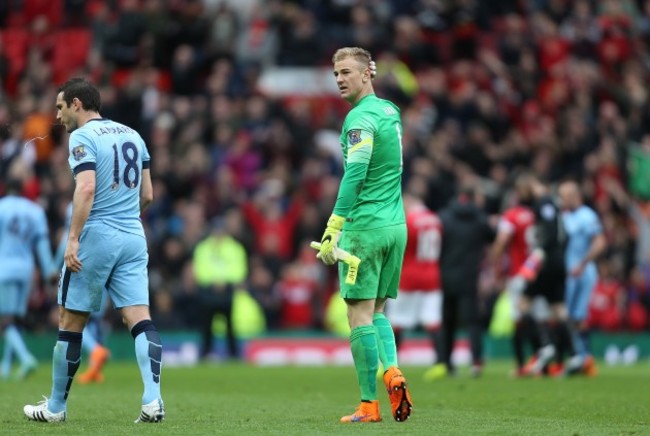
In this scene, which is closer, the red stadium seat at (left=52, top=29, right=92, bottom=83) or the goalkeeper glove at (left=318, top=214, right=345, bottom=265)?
the goalkeeper glove at (left=318, top=214, right=345, bottom=265)

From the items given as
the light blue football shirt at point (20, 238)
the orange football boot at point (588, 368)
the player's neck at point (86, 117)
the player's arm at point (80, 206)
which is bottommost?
the orange football boot at point (588, 368)

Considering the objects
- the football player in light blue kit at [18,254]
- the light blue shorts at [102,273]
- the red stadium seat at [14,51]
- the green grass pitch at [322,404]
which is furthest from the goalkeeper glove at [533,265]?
the red stadium seat at [14,51]

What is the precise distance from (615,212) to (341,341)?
6.96 metres

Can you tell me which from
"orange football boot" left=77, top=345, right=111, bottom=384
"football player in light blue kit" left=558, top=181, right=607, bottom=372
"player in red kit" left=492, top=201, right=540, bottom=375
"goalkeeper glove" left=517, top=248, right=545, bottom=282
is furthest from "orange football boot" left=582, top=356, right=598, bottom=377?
"orange football boot" left=77, top=345, right=111, bottom=384

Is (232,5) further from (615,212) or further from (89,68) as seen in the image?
(615,212)

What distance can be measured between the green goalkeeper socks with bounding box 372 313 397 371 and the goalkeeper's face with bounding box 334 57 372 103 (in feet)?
5.63

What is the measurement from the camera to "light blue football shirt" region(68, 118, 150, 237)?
390 inches

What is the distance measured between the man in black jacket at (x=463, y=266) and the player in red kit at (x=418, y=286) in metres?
0.71

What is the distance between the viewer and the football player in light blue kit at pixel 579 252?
62.3ft

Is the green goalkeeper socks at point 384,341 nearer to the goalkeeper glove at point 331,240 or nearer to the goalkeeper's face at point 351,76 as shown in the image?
the goalkeeper glove at point 331,240

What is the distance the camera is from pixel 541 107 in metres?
29.3

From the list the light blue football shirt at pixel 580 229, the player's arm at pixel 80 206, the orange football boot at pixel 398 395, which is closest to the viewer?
the player's arm at pixel 80 206

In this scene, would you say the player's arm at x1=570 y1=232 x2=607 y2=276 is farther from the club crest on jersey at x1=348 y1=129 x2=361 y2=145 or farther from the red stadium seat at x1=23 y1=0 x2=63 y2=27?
the red stadium seat at x1=23 y1=0 x2=63 y2=27

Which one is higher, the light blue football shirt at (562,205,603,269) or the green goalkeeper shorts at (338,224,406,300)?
the light blue football shirt at (562,205,603,269)
